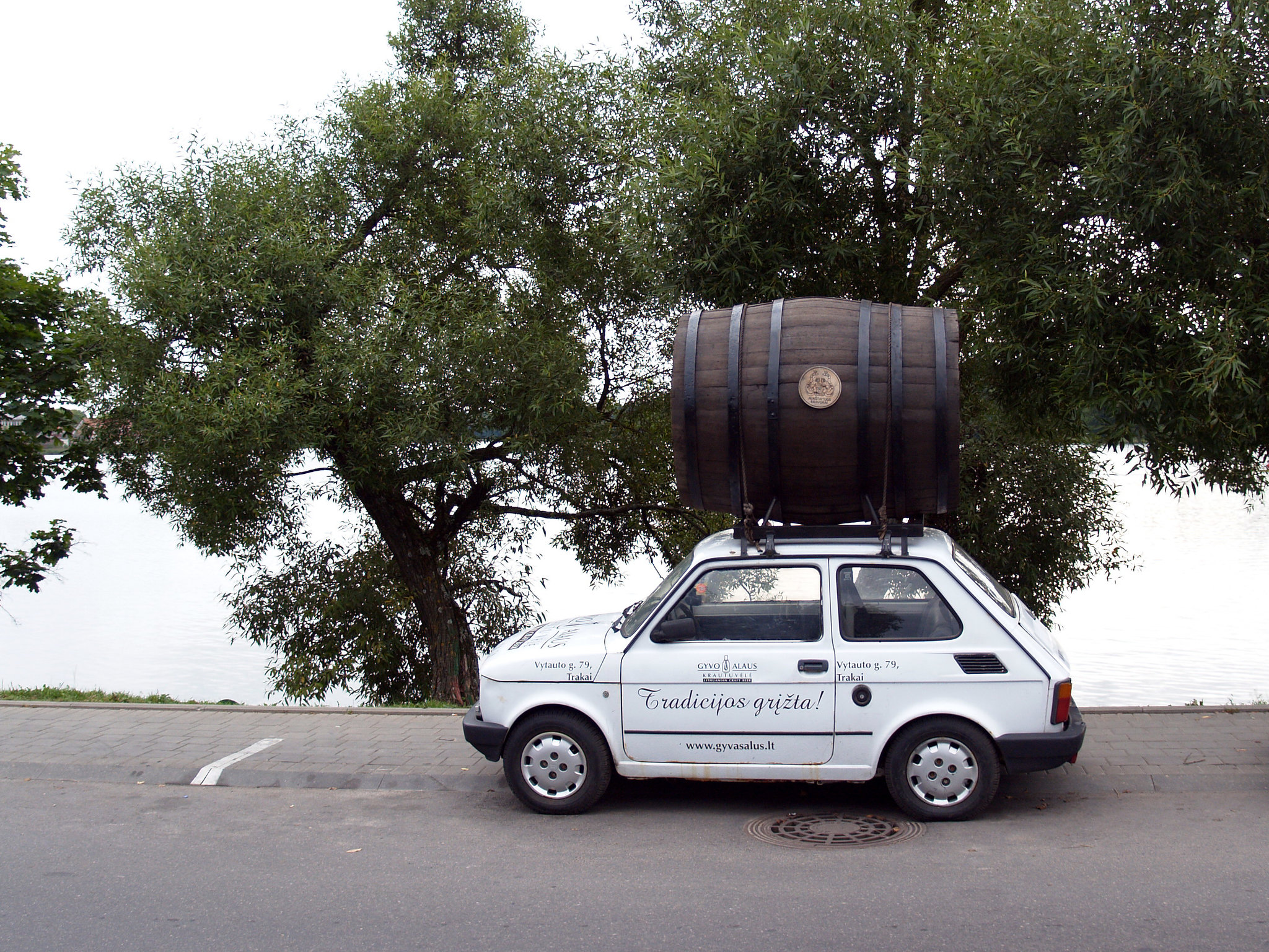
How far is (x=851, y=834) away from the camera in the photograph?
570 cm

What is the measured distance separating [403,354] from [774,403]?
5.32 metres

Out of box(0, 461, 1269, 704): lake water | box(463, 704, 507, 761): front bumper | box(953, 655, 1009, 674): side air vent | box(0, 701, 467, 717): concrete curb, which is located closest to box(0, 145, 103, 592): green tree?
box(0, 461, 1269, 704): lake water

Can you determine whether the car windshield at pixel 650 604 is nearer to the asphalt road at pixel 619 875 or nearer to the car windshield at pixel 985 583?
the asphalt road at pixel 619 875

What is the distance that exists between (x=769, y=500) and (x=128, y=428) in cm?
833

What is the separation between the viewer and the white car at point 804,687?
226 inches

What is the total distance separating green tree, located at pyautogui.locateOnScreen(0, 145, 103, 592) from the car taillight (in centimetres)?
1128

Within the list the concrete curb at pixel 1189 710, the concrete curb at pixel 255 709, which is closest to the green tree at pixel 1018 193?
the concrete curb at pixel 1189 710

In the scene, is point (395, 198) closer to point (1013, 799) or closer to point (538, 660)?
point (538, 660)

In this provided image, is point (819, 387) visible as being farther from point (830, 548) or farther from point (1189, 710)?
point (1189, 710)

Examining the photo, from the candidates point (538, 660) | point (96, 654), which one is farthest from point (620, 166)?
point (96, 654)

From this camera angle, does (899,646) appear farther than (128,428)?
No

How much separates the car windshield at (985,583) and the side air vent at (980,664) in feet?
0.89

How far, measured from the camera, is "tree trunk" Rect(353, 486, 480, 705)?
13008 millimetres

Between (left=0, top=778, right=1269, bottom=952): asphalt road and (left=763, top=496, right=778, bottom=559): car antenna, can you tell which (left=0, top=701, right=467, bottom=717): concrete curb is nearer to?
(left=0, top=778, right=1269, bottom=952): asphalt road
